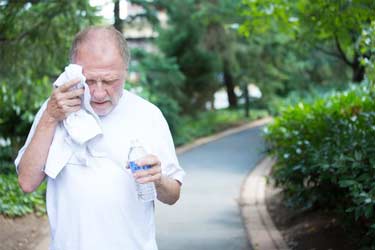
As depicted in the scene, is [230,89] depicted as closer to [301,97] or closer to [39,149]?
[301,97]

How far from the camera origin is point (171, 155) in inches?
98.7

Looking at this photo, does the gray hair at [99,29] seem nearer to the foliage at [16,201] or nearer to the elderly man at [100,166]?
the elderly man at [100,166]

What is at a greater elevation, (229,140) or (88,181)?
(88,181)

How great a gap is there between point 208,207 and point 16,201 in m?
2.93

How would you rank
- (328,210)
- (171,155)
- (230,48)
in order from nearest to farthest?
(171,155), (328,210), (230,48)

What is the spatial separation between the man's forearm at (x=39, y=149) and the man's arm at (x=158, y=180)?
0.38 m

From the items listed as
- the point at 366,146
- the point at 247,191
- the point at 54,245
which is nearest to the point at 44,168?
the point at 54,245

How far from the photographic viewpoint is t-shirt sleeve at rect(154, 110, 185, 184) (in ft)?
8.13

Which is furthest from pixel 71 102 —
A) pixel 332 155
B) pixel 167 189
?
pixel 332 155

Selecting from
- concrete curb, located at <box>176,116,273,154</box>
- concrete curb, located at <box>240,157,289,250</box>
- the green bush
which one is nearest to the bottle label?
the green bush

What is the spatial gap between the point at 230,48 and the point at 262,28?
12.9 m

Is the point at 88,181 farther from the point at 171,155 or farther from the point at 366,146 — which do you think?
the point at 366,146

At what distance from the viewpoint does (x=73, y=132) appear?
7.55 feet

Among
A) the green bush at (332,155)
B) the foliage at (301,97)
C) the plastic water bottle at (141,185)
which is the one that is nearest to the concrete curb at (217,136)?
the foliage at (301,97)
